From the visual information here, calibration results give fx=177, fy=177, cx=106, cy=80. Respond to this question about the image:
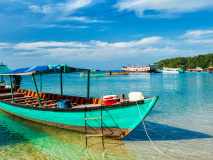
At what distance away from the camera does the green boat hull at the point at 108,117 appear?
8.10 metres

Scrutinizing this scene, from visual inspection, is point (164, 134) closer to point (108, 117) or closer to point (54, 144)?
point (108, 117)

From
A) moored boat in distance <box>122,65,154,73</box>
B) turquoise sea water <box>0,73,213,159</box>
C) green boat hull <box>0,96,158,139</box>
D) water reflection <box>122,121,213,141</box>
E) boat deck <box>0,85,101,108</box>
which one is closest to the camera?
turquoise sea water <box>0,73,213,159</box>

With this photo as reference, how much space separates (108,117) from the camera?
8656mm

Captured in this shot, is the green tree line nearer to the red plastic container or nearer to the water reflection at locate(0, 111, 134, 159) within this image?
the red plastic container

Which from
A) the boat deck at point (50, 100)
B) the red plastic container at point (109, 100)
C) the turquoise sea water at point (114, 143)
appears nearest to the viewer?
the turquoise sea water at point (114, 143)

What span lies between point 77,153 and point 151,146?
363 cm

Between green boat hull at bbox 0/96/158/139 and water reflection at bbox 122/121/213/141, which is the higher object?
green boat hull at bbox 0/96/158/139

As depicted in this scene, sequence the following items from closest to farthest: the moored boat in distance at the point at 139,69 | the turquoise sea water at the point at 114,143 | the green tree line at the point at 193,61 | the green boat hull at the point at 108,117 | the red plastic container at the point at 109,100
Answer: the turquoise sea water at the point at 114,143, the green boat hull at the point at 108,117, the red plastic container at the point at 109,100, the moored boat in distance at the point at 139,69, the green tree line at the point at 193,61

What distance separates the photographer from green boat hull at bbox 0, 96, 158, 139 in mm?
8102

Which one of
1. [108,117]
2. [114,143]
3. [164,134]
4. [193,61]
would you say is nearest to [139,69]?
[193,61]

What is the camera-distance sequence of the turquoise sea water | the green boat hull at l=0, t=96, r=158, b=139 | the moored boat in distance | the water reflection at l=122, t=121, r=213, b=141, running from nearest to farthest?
the turquoise sea water, the green boat hull at l=0, t=96, r=158, b=139, the water reflection at l=122, t=121, r=213, b=141, the moored boat in distance

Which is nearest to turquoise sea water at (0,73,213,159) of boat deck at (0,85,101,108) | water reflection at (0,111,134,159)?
water reflection at (0,111,134,159)

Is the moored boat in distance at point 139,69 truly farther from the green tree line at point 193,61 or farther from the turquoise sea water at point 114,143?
the turquoise sea water at point 114,143

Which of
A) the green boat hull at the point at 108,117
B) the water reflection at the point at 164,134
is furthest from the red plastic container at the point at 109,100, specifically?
the water reflection at the point at 164,134
